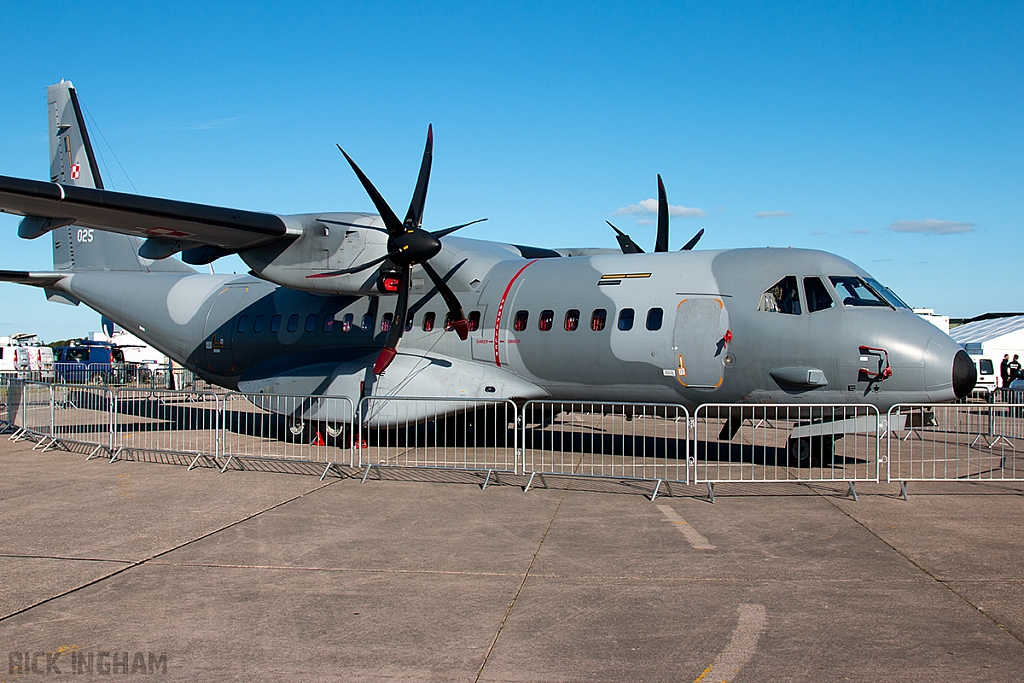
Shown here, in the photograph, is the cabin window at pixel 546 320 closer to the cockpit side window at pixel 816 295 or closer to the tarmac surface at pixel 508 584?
the tarmac surface at pixel 508 584

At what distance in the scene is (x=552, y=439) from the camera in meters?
13.2

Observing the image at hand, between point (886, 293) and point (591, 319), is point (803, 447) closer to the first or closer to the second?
point (886, 293)

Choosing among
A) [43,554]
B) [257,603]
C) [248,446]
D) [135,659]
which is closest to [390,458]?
[248,446]

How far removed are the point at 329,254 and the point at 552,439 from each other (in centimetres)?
489

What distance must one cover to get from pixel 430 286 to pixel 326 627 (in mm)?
10021

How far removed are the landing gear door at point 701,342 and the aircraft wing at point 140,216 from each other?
6.63 metres

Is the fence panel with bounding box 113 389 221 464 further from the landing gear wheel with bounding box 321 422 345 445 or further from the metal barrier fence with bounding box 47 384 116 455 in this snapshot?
the landing gear wheel with bounding box 321 422 345 445

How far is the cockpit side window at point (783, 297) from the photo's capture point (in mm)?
11500

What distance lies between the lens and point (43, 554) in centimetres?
699

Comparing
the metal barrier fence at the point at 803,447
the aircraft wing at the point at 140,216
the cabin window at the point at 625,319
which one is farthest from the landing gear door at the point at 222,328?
the metal barrier fence at the point at 803,447

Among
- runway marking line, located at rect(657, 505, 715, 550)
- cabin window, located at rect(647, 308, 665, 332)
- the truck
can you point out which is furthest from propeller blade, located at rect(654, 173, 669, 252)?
the truck

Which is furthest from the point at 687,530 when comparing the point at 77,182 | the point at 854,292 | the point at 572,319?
the point at 77,182

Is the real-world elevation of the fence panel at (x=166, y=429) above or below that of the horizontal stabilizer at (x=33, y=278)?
below

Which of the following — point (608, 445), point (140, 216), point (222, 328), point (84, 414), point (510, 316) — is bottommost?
point (608, 445)
